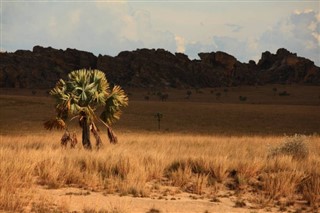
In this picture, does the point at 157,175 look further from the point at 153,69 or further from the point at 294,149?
the point at 153,69

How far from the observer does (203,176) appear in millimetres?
11805

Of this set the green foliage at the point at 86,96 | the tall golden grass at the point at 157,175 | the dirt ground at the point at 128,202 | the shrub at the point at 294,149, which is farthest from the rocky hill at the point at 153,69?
the dirt ground at the point at 128,202

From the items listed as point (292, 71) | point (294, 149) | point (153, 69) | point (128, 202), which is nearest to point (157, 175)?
point (128, 202)

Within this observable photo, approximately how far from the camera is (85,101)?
61.6ft

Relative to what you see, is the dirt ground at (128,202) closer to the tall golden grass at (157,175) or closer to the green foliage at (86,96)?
the tall golden grass at (157,175)

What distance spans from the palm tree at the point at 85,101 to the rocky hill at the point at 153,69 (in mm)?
92369

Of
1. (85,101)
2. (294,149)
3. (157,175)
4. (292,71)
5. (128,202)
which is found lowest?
(128,202)

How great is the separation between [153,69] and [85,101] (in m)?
109

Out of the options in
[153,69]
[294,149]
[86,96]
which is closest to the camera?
[294,149]

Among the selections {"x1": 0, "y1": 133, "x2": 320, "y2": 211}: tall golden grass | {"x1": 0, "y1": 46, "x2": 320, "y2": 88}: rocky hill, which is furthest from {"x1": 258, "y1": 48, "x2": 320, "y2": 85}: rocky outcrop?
{"x1": 0, "y1": 133, "x2": 320, "y2": 211}: tall golden grass

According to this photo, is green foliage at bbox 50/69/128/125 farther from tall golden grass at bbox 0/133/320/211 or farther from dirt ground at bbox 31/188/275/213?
dirt ground at bbox 31/188/275/213

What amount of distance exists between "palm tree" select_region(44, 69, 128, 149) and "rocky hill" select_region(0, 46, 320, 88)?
303ft

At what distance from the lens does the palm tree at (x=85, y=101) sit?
18203 mm

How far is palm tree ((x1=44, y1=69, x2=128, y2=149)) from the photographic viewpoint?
717 inches
